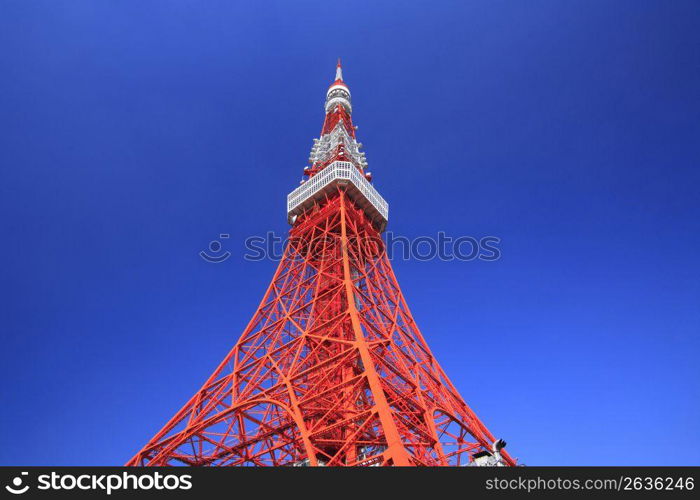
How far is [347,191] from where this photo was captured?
2392cm

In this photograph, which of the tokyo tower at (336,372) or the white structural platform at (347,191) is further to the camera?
the white structural platform at (347,191)

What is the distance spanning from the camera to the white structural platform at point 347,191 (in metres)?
23.7

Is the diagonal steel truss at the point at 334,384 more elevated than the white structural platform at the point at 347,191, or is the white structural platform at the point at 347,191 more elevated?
the white structural platform at the point at 347,191

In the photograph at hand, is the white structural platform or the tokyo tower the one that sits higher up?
the white structural platform

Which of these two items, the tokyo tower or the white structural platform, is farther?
the white structural platform

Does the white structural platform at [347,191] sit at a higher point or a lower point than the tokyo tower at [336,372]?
higher

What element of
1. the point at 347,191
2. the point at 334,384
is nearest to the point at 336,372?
the point at 334,384

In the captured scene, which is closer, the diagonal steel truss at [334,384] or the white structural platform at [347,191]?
the diagonal steel truss at [334,384]

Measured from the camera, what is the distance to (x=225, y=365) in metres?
19.8

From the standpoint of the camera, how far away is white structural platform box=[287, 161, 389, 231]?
2373 centimetres

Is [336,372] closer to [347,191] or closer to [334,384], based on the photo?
[334,384]
